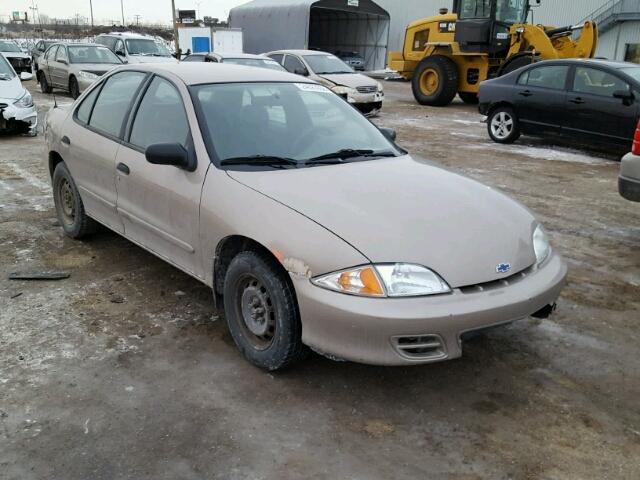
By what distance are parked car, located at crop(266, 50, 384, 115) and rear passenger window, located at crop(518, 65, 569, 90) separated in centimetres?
405

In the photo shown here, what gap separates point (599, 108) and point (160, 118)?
764 centimetres

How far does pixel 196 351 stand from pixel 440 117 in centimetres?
1277

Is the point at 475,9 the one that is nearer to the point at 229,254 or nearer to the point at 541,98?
the point at 541,98

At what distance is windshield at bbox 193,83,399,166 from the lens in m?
3.61

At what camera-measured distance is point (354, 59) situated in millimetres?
30812

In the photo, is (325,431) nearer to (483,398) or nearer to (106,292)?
(483,398)

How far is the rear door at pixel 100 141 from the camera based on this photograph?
4.32 meters

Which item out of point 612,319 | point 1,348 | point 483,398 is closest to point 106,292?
point 1,348

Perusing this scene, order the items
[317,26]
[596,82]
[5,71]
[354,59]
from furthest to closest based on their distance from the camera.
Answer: [317,26] < [354,59] < [5,71] < [596,82]

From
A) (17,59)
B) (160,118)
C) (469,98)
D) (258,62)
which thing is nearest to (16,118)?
(258,62)

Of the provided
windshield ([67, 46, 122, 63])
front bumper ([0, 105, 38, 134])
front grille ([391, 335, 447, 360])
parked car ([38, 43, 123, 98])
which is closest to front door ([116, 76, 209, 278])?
front grille ([391, 335, 447, 360])

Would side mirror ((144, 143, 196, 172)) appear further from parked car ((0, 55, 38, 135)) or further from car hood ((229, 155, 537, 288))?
parked car ((0, 55, 38, 135))

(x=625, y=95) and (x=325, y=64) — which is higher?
(x=325, y=64)

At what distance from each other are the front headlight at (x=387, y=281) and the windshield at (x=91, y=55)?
1501 cm
